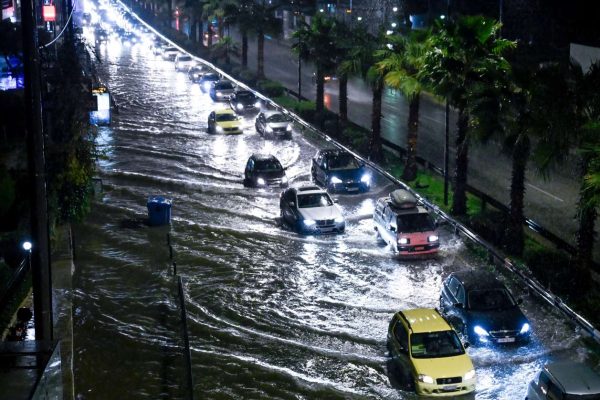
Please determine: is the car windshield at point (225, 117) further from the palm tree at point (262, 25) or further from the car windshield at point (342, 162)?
the palm tree at point (262, 25)

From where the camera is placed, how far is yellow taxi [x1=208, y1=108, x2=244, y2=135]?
51219 mm

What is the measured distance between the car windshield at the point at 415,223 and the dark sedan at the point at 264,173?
33.0 ft

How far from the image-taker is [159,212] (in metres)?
32.3

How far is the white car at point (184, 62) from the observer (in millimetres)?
83875

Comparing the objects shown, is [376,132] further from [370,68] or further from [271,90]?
[271,90]

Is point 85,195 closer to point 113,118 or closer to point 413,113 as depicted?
point 413,113

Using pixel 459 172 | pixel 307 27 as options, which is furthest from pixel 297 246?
pixel 307 27

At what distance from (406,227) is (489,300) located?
6.86 metres

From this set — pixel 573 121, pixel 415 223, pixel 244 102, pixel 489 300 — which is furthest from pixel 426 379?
pixel 244 102

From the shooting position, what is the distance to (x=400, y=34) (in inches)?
1556

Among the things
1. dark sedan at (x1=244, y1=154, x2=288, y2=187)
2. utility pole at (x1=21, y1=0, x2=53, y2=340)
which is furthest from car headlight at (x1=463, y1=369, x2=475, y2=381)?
dark sedan at (x1=244, y1=154, x2=288, y2=187)

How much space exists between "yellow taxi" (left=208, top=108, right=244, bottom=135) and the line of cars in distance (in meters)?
12.0

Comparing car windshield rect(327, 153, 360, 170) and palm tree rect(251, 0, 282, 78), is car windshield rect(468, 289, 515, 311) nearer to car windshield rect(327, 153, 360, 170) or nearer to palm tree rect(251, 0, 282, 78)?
car windshield rect(327, 153, 360, 170)

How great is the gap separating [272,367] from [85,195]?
1066 cm
